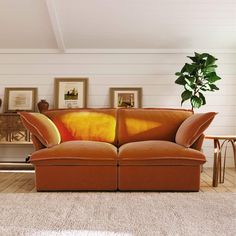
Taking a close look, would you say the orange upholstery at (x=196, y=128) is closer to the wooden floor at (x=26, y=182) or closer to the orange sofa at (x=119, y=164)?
the orange sofa at (x=119, y=164)

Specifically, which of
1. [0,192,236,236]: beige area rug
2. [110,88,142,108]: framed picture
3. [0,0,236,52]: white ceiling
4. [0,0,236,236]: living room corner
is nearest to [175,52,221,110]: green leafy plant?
[0,0,236,236]: living room corner

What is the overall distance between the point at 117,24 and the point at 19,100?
1.92 meters

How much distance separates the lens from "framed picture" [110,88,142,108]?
5121 millimetres

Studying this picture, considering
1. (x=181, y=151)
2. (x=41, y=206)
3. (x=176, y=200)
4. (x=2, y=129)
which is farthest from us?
(x=2, y=129)

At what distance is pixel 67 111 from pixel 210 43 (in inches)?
104

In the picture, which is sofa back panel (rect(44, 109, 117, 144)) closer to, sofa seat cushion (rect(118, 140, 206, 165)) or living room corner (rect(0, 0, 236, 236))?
living room corner (rect(0, 0, 236, 236))

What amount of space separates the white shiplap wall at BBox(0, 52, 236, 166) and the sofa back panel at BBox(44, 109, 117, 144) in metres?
1.49

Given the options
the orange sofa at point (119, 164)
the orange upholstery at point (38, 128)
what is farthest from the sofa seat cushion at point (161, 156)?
the orange upholstery at point (38, 128)

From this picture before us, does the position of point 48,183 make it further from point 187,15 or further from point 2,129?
point 187,15

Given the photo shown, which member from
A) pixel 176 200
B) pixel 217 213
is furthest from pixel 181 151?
pixel 217 213

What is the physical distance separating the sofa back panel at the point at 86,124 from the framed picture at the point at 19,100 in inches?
58.7

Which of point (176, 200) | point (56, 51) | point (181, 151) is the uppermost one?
point (56, 51)

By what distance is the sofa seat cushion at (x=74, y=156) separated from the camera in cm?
295

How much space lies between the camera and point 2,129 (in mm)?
4699
